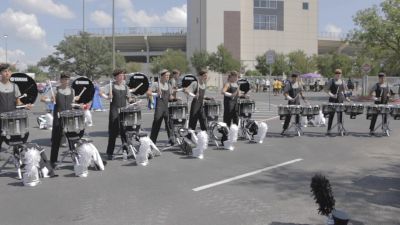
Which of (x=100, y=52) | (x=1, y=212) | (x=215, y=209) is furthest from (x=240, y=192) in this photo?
(x=100, y=52)

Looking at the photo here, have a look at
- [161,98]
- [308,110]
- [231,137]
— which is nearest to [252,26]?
[308,110]

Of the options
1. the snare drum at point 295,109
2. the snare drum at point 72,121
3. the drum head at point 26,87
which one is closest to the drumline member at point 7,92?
the drum head at point 26,87

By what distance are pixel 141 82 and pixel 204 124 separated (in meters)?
2.03

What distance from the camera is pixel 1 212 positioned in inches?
266

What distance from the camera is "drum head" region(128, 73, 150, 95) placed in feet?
39.1

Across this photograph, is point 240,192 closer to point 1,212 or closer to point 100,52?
point 1,212

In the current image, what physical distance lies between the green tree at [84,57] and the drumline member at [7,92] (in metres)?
47.9

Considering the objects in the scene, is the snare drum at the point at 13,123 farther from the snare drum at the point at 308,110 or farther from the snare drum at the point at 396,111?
the snare drum at the point at 396,111

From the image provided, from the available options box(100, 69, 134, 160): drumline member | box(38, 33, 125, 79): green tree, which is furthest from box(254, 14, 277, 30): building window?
box(100, 69, 134, 160): drumline member

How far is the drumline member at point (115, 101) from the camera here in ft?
35.0

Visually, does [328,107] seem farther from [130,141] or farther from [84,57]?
[84,57]

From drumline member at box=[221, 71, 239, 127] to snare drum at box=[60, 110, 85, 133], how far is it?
4670 millimetres

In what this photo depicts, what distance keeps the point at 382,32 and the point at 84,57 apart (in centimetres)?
3333

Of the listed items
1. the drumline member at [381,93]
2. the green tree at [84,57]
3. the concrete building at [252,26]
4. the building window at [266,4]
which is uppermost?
the building window at [266,4]
